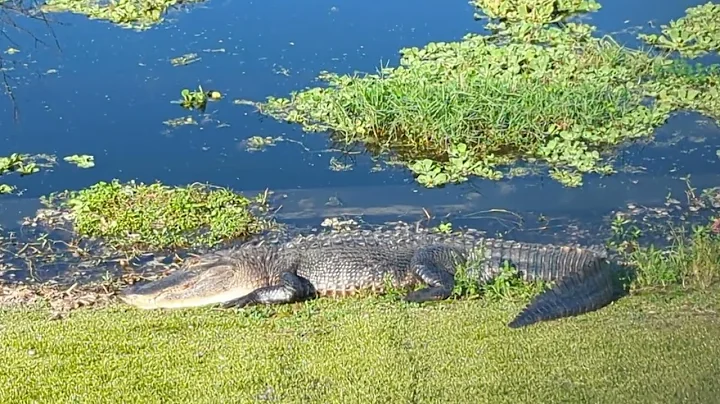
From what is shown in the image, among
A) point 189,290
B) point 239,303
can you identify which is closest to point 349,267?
point 239,303

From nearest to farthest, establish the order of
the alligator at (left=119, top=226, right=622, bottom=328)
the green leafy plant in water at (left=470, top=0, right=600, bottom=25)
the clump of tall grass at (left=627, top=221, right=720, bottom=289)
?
the clump of tall grass at (left=627, top=221, right=720, bottom=289), the alligator at (left=119, top=226, right=622, bottom=328), the green leafy plant in water at (left=470, top=0, right=600, bottom=25)

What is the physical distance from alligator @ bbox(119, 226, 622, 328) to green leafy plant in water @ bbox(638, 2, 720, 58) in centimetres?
416

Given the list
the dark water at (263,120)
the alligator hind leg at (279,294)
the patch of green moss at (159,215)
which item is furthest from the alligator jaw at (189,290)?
the dark water at (263,120)

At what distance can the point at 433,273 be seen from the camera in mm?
5566

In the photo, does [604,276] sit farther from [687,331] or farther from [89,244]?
[89,244]

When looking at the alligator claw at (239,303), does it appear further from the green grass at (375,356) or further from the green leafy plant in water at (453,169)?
the green leafy plant in water at (453,169)

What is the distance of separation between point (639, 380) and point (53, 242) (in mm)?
3918

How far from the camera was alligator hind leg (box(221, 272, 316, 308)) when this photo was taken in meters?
5.55

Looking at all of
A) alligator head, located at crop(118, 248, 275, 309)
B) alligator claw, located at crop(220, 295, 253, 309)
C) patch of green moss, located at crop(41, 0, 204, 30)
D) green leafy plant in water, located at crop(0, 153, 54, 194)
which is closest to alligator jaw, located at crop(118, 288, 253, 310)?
alligator head, located at crop(118, 248, 275, 309)

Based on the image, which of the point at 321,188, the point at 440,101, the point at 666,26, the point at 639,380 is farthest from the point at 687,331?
the point at 666,26

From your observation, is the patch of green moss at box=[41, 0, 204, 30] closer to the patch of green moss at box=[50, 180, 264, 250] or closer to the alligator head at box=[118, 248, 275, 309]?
the patch of green moss at box=[50, 180, 264, 250]

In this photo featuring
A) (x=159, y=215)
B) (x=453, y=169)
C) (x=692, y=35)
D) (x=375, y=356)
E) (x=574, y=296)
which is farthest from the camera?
(x=692, y=35)

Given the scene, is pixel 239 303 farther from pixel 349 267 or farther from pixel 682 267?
pixel 682 267

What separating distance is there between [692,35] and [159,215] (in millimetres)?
5423
